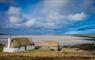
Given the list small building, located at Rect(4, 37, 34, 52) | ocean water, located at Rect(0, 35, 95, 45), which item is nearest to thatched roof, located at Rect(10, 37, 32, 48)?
small building, located at Rect(4, 37, 34, 52)

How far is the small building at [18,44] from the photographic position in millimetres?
5527

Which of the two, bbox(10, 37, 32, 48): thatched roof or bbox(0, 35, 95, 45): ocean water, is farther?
bbox(0, 35, 95, 45): ocean water

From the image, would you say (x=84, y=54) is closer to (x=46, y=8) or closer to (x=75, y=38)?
(x=75, y=38)

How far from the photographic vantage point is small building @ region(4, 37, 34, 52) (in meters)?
5.53

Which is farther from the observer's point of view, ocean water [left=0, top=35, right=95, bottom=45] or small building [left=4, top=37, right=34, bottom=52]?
ocean water [left=0, top=35, right=95, bottom=45]

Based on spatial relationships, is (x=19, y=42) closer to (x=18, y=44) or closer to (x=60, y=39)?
(x=18, y=44)

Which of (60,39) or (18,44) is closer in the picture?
(18,44)

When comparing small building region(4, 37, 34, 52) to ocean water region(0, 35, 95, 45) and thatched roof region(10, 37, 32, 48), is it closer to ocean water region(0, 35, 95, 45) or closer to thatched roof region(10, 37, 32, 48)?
thatched roof region(10, 37, 32, 48)

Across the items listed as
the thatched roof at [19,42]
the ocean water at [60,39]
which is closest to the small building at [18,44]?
the thatched roof at [19,42]

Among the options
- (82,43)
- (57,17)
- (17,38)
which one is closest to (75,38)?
(82,43)

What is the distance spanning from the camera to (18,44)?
5.58 meters

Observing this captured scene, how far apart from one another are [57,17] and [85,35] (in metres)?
0.75

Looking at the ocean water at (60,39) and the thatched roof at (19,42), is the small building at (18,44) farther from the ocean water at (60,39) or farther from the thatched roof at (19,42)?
the ocean water at (60,39)

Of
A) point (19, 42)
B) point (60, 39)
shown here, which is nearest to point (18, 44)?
point (19, 42)
